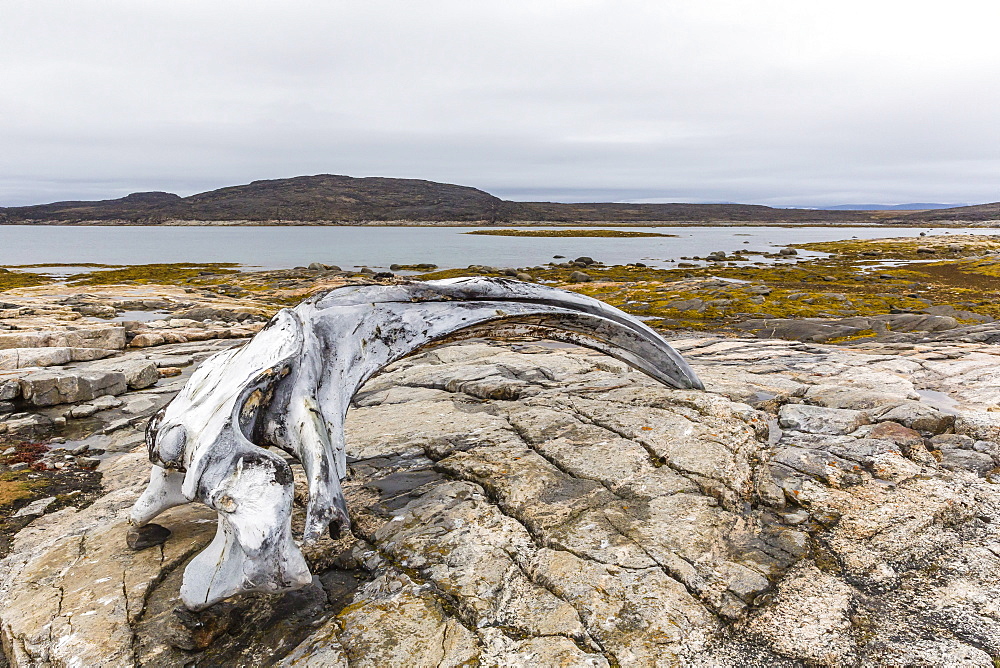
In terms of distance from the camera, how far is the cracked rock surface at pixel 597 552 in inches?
120

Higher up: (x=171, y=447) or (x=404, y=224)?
(x=404, y=224)

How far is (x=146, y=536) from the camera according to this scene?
399 cm

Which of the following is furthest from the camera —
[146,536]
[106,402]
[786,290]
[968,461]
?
[786,290]

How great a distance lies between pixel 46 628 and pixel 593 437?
4196mm

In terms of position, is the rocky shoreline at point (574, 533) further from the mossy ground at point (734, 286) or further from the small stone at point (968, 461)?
the mossy ground at point (734, 286)

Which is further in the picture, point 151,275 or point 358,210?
point 358,210

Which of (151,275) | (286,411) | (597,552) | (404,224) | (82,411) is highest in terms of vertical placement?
(404,224)

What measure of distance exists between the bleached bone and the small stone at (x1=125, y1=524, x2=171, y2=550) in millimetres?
79

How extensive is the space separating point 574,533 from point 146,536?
2975 mm

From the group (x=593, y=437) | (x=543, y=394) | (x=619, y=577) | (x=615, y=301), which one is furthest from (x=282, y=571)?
(x=615, y=301)

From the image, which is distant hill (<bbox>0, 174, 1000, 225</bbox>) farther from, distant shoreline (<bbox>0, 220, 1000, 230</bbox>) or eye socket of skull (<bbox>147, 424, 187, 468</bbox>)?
eye socket of skull (<bbox>147, 424, 187, 468</bbox>)

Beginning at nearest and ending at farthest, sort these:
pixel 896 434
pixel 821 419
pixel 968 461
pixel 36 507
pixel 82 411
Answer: pixel 36 507 → pixel 968 461 → pixel 896 434 → pixel 821 419 → pixel 82 411

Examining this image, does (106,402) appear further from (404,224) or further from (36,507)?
(404,224)

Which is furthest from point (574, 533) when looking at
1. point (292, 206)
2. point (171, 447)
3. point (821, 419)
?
point (292, 206)
